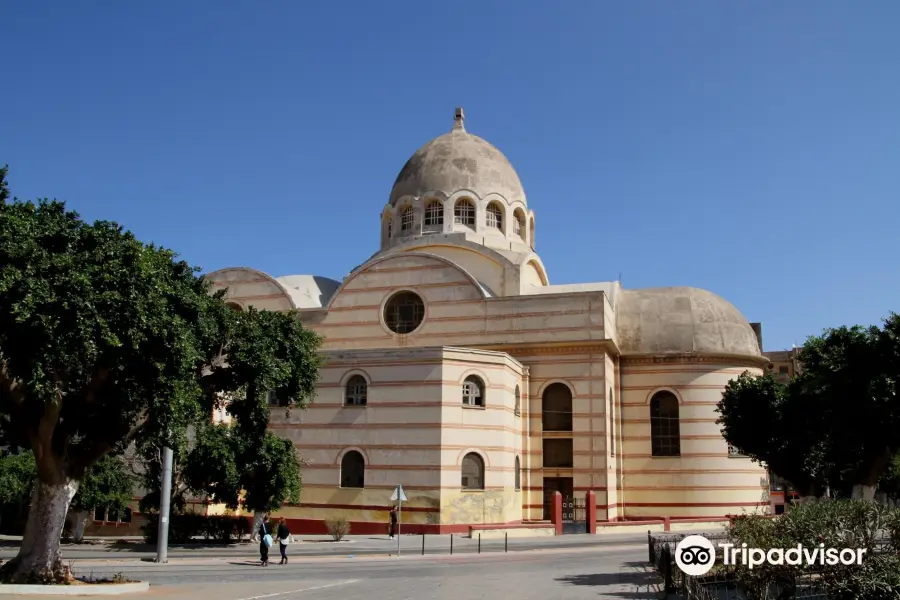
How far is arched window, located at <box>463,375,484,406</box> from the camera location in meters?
34.2

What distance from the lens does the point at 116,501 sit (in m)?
33.5

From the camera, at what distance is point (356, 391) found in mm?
35281

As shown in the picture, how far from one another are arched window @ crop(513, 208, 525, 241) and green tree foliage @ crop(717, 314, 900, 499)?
53.5ft

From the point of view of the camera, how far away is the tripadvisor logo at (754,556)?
12688 millimetres

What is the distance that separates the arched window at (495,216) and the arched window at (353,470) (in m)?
14.2

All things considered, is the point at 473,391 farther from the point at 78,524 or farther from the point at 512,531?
the point at 78,524

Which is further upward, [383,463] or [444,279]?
[444,279]

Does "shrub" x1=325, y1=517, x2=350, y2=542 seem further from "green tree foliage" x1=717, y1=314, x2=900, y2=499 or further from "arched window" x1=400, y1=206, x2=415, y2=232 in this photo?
"arched window" x1=400, y1=206, x2=415, y2=232

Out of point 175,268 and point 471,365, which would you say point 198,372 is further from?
point 471,365

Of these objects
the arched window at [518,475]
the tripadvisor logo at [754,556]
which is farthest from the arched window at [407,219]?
the tripadvisor logo at [754,556]

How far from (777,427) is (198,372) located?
2139 cm

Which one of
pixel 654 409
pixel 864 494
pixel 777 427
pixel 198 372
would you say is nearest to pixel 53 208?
pixel 198 372

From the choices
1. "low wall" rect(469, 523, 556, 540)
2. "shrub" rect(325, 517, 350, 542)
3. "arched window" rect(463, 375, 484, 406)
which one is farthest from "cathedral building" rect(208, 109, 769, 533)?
"shrub" rect(325, 517, 350, 542)

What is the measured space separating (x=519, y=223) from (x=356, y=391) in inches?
557
